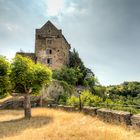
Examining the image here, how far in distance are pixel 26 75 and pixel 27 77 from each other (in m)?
0.20

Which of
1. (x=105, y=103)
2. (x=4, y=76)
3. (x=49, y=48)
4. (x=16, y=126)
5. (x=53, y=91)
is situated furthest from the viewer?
(x=49, y=48)

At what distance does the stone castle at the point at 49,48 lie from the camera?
61.8 meters

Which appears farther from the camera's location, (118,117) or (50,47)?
(50,47)

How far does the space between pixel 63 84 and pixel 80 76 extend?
12.6m

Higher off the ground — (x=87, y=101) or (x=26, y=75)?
(x=26, y=75)

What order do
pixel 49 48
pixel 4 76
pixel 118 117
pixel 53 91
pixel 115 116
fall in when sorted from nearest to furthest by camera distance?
pixel 118 117 → pixel 115 116 → pixel 4 76 → pixel 53 91 → pixel 49 48

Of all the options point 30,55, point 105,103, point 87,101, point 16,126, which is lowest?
point 16,126

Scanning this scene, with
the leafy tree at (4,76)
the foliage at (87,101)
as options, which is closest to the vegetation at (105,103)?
the foliage at (87,101)

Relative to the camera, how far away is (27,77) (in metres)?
25.4

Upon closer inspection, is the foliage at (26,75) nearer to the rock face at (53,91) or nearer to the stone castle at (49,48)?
the rock face at (53,91)

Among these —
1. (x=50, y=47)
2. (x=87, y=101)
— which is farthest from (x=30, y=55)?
(x=87, y=101)

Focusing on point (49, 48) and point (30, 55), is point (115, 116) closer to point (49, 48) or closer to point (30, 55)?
point (49, 48)

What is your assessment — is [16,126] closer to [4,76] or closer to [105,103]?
[105,103]

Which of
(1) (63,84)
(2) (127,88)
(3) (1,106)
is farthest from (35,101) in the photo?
(2) (127,88)
